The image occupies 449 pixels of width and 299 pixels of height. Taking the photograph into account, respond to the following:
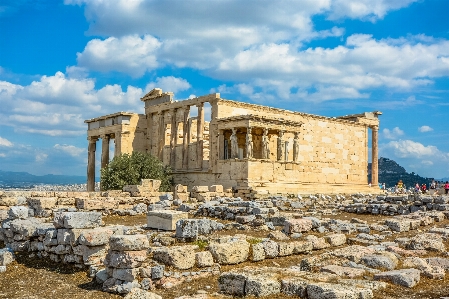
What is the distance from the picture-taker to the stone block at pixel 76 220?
9.32 metres

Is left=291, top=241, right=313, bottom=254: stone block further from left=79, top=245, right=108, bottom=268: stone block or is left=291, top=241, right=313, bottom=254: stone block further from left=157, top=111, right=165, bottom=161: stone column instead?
left=157, top=111, right=165, bottom=161: stone column

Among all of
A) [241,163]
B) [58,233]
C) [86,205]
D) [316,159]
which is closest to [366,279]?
[58,233]

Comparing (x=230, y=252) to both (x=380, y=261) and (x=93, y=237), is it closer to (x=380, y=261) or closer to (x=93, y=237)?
(x=93, y=237)

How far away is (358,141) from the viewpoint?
37.0 m

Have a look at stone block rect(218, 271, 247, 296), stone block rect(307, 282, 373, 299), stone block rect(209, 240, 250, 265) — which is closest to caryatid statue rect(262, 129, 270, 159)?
stone block rect(209, 240, 250, 265)

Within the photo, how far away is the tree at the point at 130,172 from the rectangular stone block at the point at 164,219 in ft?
50.5

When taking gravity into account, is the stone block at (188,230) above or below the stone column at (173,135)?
below

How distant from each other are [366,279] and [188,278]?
9.26 feet

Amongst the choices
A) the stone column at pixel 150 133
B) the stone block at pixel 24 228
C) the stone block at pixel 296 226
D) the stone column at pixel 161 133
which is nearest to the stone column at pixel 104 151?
the stone column at pixel 150 133

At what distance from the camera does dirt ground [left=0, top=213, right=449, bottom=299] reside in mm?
6734

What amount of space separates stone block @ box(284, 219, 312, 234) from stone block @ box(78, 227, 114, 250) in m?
5.01

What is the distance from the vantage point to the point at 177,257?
7.96m

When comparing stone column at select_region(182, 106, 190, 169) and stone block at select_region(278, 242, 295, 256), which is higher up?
stone column at select_region(182, 106, 190, 169)

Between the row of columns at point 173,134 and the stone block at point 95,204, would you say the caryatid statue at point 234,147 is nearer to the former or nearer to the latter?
the row of columns at point 173,134
